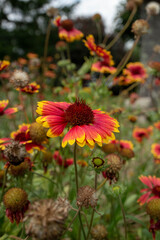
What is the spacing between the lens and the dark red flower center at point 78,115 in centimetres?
88

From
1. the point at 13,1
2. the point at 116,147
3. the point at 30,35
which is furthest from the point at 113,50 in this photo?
the point at 116,147

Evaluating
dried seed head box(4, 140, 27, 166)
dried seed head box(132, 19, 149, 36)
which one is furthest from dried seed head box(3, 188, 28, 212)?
dried seed head box(132, 19, 149, 36)

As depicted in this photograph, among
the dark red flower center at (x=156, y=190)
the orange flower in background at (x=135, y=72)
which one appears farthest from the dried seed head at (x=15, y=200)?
the orange flower in background at (x=135, y=72)

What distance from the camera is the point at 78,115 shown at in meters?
0.89

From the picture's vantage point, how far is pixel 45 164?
128cm

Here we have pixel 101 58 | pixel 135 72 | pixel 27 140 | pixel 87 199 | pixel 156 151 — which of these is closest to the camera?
pixel 87 199

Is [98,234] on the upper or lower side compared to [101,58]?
lower

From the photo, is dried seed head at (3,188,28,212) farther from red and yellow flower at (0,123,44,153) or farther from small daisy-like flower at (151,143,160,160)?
small daisy-like flower at (151,143,160,160)

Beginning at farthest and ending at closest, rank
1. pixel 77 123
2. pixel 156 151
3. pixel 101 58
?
1. pixel 101 58
2. pixel 156 151
3. pixel 77 123

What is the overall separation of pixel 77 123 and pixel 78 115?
3 cm

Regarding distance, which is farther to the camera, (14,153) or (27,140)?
(27,140)

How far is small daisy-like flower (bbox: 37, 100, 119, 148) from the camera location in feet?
2.52

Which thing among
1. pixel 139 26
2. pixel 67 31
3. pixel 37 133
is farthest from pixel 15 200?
pixel 67 31

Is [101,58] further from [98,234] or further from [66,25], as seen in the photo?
[98,234]
